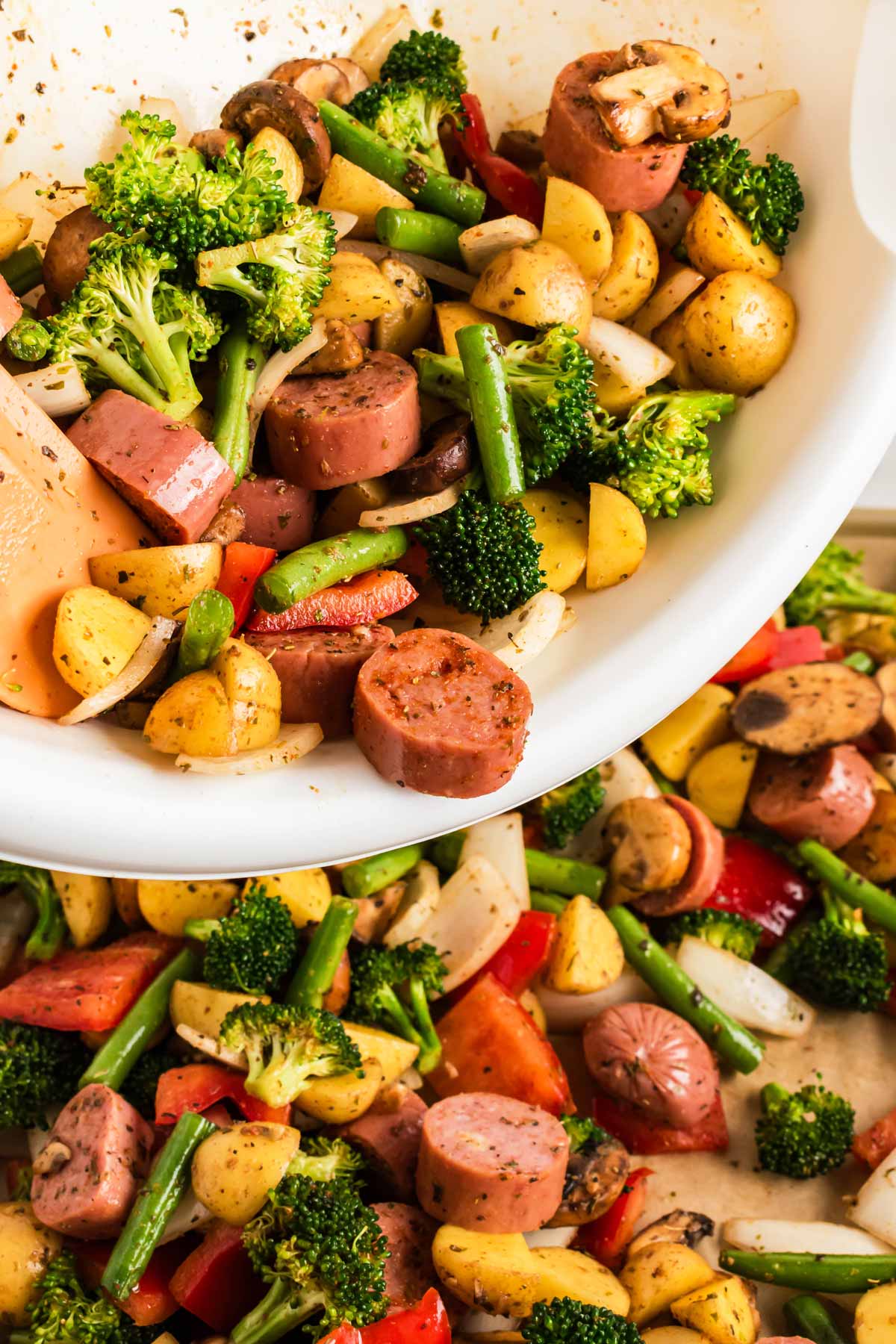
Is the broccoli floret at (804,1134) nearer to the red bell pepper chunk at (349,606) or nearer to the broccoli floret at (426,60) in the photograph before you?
the red bell pepper chunk at (349,606)

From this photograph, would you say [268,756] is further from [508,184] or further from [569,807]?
[508,184]

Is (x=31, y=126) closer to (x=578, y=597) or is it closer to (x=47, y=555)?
(x=47, y=555)

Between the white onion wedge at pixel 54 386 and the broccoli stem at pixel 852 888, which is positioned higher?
the white onion wedge at pixel 54 386

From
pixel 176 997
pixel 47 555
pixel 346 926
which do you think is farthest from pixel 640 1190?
pixel 47 555

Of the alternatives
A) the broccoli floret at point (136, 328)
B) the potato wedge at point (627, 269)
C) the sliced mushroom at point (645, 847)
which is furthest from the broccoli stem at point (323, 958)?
the potato wedge at point (627, 269)

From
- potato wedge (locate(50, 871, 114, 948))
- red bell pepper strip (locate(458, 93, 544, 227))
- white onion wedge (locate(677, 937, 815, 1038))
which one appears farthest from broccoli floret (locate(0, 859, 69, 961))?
red bell pepper strip (locate(458, 93, 544, 227))

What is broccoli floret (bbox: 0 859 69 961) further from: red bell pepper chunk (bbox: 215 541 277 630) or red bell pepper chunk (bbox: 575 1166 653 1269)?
red bell pepper chunk (bbox: 575 1166 653 1269)

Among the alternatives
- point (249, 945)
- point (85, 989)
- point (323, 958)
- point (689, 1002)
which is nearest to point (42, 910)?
point (85, 989)

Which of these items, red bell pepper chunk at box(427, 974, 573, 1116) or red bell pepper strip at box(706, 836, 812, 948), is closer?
red bell pepper chunk at box(427, 974, 573, 1116)
